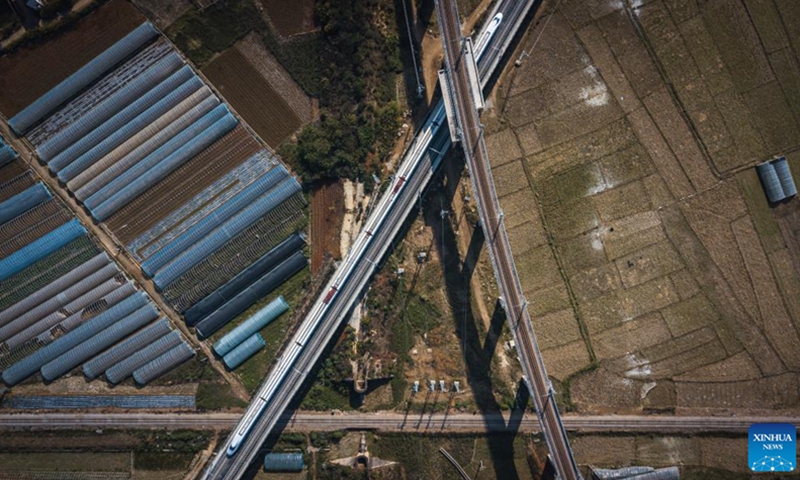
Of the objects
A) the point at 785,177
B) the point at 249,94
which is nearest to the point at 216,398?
the point at 249,94

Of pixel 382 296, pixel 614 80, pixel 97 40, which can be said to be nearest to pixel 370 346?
pixel 382 296

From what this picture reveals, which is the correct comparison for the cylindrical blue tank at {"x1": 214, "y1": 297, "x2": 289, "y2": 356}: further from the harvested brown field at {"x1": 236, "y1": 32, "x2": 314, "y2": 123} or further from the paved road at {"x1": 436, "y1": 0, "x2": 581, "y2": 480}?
the paved road at {"x1": 436, "y1": 0, "x2": 581, "y2": 480}

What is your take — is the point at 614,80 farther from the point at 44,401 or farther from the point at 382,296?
the point at 44,401

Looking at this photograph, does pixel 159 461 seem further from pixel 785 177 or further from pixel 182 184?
pixel 785 177

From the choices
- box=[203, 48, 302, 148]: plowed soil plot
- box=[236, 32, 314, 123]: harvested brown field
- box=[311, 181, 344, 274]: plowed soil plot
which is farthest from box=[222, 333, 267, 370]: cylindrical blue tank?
box=[236, 32, 314, 123]: harvested brown field

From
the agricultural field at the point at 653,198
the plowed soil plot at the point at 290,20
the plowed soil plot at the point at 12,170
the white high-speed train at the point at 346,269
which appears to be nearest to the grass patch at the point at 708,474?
the agricultural field at the point at 653,198

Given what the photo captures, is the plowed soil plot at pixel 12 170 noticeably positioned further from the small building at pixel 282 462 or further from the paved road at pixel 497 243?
the paved road at pixel 497 243
